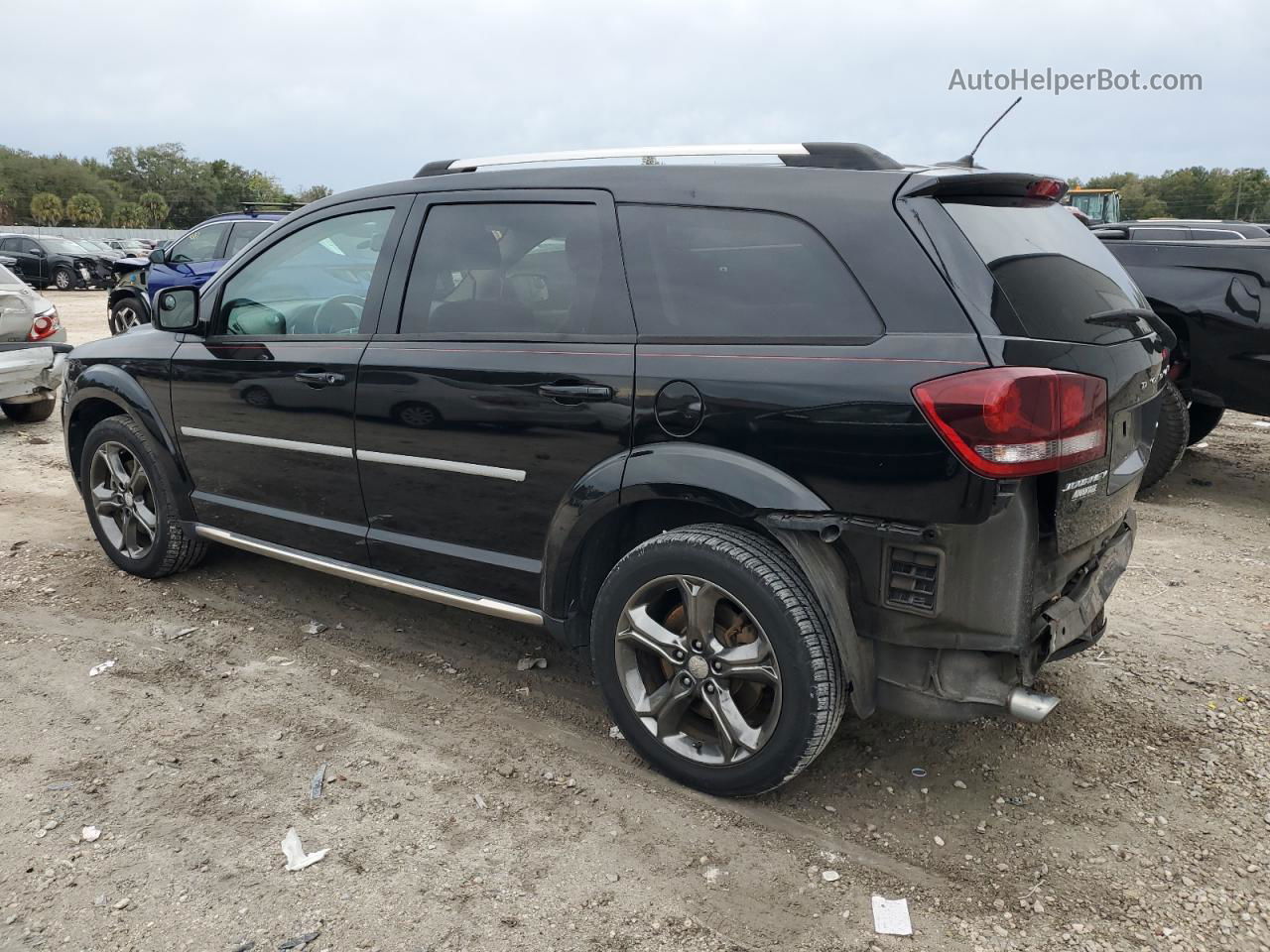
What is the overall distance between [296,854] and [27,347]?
7.16m

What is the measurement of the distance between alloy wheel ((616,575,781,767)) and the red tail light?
76 cm

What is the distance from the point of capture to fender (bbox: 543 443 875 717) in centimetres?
267

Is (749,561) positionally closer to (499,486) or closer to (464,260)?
(499,486)

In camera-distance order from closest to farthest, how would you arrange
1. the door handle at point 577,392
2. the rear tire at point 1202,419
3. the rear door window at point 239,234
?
the door handle at point 577,392, the rear tire at point 1202,419, the rear door window at point 239,234

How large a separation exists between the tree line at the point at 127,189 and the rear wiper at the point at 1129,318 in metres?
56.3

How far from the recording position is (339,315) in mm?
3779

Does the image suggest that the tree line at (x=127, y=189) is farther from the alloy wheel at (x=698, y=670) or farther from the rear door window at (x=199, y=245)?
the alloy wheel at (x=698, y=670)

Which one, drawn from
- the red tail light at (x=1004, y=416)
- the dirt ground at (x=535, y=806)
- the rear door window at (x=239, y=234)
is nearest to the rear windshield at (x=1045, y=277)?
the red tail light at (x=1004, y=416)

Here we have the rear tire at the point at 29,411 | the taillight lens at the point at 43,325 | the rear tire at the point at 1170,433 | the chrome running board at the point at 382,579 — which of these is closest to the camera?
the chrome running board at the point at 382,579

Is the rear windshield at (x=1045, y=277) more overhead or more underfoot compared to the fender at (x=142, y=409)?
more overhead

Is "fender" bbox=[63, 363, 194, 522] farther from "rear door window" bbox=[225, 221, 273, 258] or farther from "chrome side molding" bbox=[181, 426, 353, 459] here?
"rear door window" bbox=[225, 221, 273, 258]

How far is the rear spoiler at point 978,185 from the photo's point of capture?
8.81 ft

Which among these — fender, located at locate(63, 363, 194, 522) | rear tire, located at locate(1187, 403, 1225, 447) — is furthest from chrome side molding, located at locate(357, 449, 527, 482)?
rear tire, located at locate(1187, 403, 1225, 447)

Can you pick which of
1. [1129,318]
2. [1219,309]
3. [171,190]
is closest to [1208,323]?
[1219,309]
